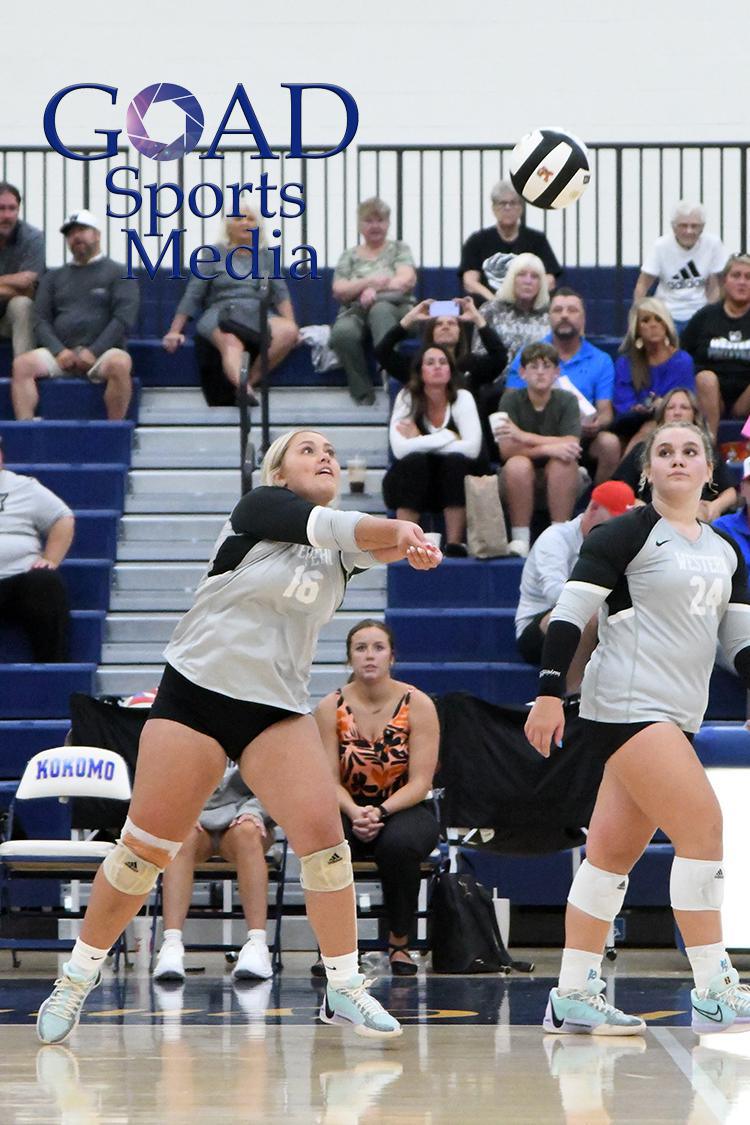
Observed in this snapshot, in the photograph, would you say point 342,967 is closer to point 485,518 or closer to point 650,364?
point 485,518

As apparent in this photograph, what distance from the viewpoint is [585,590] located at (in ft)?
16.3

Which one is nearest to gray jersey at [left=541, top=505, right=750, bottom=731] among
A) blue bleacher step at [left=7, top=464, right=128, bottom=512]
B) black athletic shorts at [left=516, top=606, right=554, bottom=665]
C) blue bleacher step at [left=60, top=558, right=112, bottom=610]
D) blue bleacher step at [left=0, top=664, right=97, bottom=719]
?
black athletic shorts at [left=516, top=606, right=554, bottom=665]

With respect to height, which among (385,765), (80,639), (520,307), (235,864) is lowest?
(235,864)

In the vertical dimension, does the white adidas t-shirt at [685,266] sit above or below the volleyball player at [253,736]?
above

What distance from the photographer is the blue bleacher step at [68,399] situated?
10906 millimetres

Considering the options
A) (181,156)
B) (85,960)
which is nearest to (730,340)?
(181,156)

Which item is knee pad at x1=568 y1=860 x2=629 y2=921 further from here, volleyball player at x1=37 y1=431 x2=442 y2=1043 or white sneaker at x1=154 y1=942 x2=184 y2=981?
white sneaker at x1=154 y1=942 x2=184 y2=981

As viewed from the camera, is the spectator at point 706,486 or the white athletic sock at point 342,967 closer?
the white athletic sock at point 342,967

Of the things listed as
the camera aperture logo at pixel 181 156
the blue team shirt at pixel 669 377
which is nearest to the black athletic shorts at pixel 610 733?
the blue team shirt at pixel 669 377

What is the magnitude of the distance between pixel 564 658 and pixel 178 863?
274 cm

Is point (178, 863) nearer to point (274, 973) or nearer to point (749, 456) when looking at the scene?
point (274, 973)

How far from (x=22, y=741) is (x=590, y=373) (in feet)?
12.8

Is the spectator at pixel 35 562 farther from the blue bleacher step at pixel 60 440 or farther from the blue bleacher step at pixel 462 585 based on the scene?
the blue bleacher step at pixel 462 585

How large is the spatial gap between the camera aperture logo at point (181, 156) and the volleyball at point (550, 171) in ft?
8.78
